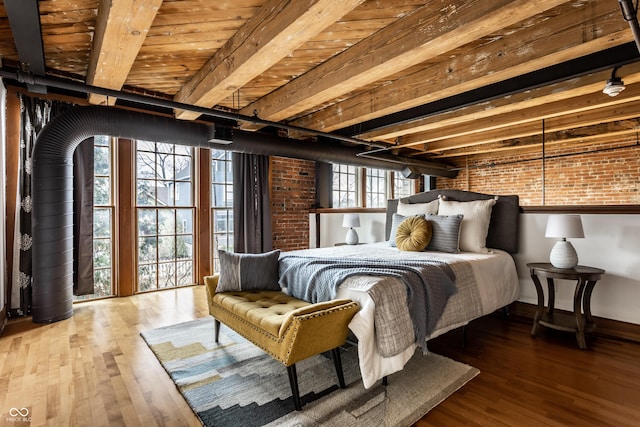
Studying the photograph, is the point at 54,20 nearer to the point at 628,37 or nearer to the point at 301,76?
the point at 301,76

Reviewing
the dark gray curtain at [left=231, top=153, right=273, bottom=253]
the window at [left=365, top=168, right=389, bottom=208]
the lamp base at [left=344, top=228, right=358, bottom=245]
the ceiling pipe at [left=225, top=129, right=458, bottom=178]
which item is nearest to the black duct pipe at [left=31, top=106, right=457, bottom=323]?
the ceiling pipe at [left=225, top=129, right=458, bottom=178]

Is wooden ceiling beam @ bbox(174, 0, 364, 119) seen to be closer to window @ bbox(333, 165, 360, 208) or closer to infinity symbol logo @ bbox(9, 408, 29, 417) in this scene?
infinity symbol logo @ bbox(9, 408, 29, 417)

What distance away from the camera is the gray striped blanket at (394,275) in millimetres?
2400

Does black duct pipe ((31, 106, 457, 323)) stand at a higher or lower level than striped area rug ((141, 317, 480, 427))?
higher

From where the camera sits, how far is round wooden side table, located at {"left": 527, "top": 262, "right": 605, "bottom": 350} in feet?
9.26

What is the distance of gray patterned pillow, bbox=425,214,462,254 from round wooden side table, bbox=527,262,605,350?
0.69 m

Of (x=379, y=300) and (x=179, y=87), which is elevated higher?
(x=179, y=87)

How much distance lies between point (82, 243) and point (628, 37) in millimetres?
5414

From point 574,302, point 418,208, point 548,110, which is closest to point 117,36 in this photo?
point 418,208

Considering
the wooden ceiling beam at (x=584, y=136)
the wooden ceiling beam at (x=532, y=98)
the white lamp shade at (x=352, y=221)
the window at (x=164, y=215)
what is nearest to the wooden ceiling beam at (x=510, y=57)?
the wooden ceiling beam at (x=532, y=98)

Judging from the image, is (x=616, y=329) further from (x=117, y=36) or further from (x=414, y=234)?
(x=117, y=36)

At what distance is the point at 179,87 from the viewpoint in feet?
13.0

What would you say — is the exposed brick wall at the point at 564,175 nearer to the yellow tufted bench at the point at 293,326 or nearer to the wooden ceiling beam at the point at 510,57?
the wooden ceiling beam at the point at 510,57

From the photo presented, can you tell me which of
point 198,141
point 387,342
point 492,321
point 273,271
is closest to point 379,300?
point 387,342
